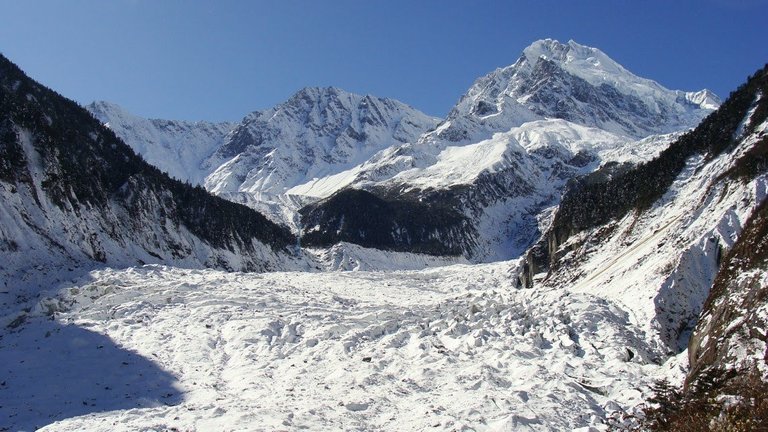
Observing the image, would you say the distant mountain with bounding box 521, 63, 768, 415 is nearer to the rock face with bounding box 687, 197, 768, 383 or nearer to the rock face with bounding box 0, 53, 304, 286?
the rock face with bounding box 687, 197, 768, 383

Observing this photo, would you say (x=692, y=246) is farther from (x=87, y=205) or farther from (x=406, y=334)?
(x=87, y=205)

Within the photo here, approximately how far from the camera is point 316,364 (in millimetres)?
22672

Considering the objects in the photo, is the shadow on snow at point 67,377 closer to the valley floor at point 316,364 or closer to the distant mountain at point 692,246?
the valley floor at point 316,364

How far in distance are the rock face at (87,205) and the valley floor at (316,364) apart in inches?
626

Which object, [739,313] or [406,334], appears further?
[406,334]

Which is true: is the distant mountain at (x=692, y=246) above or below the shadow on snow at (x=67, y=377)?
above

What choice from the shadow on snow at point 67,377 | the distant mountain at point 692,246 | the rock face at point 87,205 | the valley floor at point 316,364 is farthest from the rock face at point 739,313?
the rock face at point 87,205

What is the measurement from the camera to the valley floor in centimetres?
1669

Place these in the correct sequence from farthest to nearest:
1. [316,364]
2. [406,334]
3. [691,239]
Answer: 1. [691,239]
2. [406,334]
3. [316,364]

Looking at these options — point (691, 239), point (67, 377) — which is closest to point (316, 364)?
point (67, 377)

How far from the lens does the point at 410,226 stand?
172750 mm

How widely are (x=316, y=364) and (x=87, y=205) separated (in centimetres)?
4657

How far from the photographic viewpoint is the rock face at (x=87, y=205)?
46.2 m

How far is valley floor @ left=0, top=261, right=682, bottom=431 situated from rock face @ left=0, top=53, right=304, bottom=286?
52.1 ft
